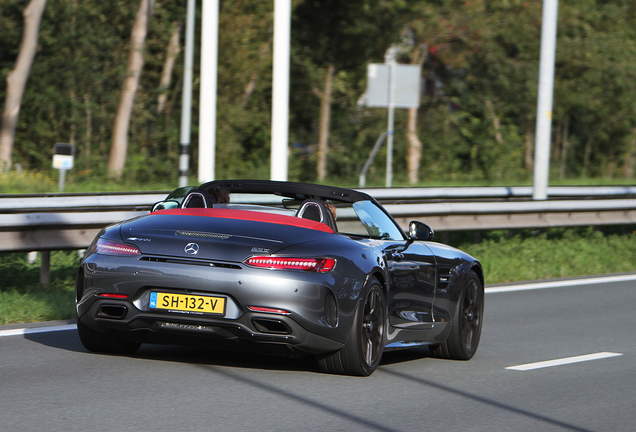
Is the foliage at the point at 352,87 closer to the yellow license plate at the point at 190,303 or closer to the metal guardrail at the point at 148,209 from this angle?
the metal guardrail at the point at 148,209

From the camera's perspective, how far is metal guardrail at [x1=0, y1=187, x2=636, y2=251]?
9.74 metres

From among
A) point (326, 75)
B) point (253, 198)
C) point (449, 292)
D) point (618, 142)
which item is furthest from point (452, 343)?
point (618, 142)

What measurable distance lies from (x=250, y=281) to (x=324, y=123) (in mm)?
29471

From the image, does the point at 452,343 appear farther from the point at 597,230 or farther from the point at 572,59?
the point at 572,59

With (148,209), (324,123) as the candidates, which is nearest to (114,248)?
(148,209)

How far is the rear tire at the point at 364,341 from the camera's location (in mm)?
6500

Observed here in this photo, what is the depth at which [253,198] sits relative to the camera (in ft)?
24.9

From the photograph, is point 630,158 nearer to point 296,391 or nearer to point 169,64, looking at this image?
point 169,64

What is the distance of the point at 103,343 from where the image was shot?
699 cm

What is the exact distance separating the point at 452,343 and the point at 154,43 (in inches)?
1085

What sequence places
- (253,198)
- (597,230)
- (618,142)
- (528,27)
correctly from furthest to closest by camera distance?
(618,142)
(528,27)
(597,230)
(253,198)

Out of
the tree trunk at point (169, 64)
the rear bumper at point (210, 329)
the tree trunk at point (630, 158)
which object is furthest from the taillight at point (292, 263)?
the tree trunk at point (630, 158)

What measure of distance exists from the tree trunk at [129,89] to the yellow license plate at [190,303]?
23352 mm

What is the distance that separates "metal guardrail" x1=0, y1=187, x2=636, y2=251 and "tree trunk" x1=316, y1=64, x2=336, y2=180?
17.8 m
